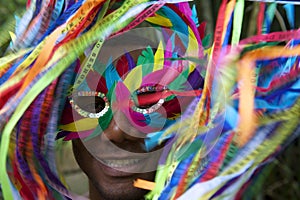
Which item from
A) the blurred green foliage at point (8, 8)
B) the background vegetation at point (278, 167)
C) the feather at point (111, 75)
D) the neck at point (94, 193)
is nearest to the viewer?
the feather at point (111, 75)

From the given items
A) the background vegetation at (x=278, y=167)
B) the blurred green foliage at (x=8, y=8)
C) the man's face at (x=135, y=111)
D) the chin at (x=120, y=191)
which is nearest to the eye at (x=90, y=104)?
the man's face at (x=135, y=111)

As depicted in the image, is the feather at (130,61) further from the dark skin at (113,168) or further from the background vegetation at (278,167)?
the background vegetation at (278,167)

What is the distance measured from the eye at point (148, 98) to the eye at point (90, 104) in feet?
0.15

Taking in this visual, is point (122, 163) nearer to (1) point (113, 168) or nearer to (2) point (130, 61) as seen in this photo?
(1) point (113, 168)

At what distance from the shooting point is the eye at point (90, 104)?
937 millimetres

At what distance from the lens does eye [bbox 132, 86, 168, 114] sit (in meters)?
0.93

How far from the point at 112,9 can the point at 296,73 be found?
29 cm

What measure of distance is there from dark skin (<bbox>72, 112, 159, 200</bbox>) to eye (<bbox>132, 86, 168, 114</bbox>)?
3 cm

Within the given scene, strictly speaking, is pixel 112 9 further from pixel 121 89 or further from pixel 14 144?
pixel 14 144

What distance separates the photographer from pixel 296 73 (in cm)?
82

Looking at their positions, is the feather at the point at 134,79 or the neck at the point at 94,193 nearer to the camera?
the feather at the point at 134,79

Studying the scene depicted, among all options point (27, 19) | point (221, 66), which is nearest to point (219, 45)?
point (221, 66)

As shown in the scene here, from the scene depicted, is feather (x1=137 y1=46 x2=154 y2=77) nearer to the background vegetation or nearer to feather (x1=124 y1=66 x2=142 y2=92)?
Result: feather (x1=124 y1=66 x2=142 y2=92)

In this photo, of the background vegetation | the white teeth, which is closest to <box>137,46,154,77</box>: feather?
the white teeth
